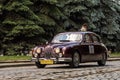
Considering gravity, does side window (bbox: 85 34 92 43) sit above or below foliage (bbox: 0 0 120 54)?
below

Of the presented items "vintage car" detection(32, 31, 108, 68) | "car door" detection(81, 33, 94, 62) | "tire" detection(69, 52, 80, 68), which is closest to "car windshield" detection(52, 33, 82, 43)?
"vintage car" detection(32, 31, 108, 68)

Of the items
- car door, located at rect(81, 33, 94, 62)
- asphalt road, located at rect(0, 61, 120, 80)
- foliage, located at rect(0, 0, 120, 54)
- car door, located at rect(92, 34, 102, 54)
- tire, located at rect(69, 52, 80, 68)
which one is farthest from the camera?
foliage, located at rect(0, 0, 120, 54)

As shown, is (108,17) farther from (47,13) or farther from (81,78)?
(81,78)

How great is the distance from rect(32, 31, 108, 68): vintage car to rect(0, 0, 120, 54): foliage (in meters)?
11.4

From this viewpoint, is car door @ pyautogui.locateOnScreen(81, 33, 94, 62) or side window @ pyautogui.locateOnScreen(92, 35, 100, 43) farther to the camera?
side window @ pyautogui.locateOnScreen(92, 35, 100, 43)

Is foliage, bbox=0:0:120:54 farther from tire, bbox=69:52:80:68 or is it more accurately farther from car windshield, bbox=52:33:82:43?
tire, bbox=69:52:80:68

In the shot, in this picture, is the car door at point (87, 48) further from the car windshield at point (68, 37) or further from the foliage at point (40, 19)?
the foliage at point (40, 19)

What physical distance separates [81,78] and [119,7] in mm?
33808

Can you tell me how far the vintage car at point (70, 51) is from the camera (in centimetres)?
1919

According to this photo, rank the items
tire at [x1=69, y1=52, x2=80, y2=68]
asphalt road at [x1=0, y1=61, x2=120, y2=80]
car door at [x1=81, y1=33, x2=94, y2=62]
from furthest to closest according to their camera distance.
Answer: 1. car door at [x1=81, y1=33, x2=94, y2=62]
2. tire at [x1=69, y1=52, x2=80, y2=68]
3. asphalt road at [x1=0, y1=61, x2=120, y2=80]

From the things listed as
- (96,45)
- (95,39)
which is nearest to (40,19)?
(95,39)

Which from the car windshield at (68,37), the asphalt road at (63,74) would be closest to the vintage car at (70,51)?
the car windshield at (68,37)

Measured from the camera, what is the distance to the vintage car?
19188 mm

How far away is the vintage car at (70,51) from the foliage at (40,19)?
37.2ft
